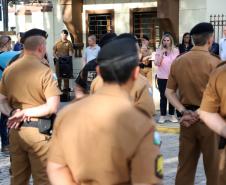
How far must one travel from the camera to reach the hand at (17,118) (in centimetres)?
464

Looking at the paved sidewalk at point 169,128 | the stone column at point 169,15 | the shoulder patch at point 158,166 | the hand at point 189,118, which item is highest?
the stone column at point 169,15

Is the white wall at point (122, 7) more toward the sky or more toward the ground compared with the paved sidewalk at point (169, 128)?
more toward the sky

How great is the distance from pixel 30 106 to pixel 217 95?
5.80 feet

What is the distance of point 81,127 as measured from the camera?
2.47 metres

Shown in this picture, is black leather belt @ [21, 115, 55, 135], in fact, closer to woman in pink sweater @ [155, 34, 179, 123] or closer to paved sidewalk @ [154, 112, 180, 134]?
paved sidewalk @ [154, 112, 180, 134]

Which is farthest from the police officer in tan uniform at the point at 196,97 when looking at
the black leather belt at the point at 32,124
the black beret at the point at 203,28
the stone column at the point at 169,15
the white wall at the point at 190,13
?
the white wall at the point at 190,13

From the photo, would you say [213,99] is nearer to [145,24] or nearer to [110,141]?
[110,141]

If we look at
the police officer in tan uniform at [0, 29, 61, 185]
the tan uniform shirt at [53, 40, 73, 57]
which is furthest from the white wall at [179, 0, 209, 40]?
the police officer in tan uniform at [0, 29, 61, 185]

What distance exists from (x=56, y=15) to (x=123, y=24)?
232 cm

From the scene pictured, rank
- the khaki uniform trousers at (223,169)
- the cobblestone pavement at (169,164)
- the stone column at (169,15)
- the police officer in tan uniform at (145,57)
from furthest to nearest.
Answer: the stone column at (169,15) < the police officer in tan uniform at (145,57) < the cobblestone pavement at (169,164) < the khaki uniform trousers at (223,169)

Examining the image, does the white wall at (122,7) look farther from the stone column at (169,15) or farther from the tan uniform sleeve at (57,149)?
the tan uniform sleeve at (57,149)

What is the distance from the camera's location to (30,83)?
464cm

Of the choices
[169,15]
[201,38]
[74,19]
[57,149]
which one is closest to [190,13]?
[169,15]

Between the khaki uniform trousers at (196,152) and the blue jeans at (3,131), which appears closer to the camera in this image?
the khaki uniform trousers at (196,152)
